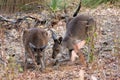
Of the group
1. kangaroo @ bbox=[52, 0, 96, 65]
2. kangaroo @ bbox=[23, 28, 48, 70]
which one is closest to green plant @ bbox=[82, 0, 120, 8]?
kangaroo @ bbox=[52, 0, 96, 65]

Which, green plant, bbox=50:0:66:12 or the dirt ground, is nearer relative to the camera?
the dirt ground

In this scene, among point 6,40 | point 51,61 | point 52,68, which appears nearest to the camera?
point 52,68

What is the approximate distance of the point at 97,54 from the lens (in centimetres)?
680

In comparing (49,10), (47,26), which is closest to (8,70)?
(47,26)

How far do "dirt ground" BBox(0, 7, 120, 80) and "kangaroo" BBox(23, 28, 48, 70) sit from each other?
212mm

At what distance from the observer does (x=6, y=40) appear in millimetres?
8398

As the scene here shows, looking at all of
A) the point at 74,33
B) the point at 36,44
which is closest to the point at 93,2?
the point at 74,33

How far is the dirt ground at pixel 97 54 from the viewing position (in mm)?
5191

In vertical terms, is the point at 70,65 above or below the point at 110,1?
below

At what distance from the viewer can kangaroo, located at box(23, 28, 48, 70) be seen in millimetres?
6433

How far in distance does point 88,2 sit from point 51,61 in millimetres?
4365

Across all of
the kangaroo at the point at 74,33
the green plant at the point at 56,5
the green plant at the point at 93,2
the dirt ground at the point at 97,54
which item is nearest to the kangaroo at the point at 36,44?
the dirt ground at the point at 97,54

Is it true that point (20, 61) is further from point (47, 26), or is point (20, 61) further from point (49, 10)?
point (49, 10)

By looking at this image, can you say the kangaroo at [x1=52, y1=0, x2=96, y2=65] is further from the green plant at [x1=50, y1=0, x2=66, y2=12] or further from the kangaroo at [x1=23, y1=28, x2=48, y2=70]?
the green plant at [x1=50, y1=0, x2=66, y2=12]
